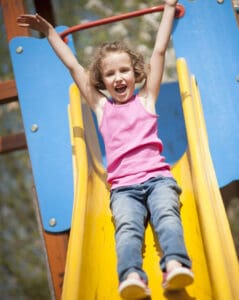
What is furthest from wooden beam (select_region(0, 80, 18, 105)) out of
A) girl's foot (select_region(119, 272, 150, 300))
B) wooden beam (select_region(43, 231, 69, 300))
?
girl's foot (select_region(119, 272, 150, 300))

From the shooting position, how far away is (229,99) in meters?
2.15

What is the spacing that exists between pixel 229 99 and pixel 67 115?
0.85 m

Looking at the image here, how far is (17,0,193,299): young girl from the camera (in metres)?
1.20

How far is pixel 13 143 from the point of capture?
99.0 inches

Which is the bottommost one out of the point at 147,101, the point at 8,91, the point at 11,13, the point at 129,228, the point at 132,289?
the point at 132,289

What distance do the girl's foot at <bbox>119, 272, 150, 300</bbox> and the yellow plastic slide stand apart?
0.11 m

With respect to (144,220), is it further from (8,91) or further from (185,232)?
(8,91)

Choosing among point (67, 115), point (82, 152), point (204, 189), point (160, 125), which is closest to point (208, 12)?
point (160, 125)

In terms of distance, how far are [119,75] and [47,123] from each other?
0.66 meters

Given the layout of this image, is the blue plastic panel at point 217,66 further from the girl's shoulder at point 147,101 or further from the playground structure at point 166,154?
the girl's shoulder at point 147,101

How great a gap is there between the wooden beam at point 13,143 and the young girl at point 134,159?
2.45 ft

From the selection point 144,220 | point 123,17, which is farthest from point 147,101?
point 123,17

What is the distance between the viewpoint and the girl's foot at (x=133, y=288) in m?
1.13

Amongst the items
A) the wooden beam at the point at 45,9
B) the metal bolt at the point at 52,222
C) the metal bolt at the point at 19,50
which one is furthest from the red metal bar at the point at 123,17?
the metal bolt at the point at 52,222
